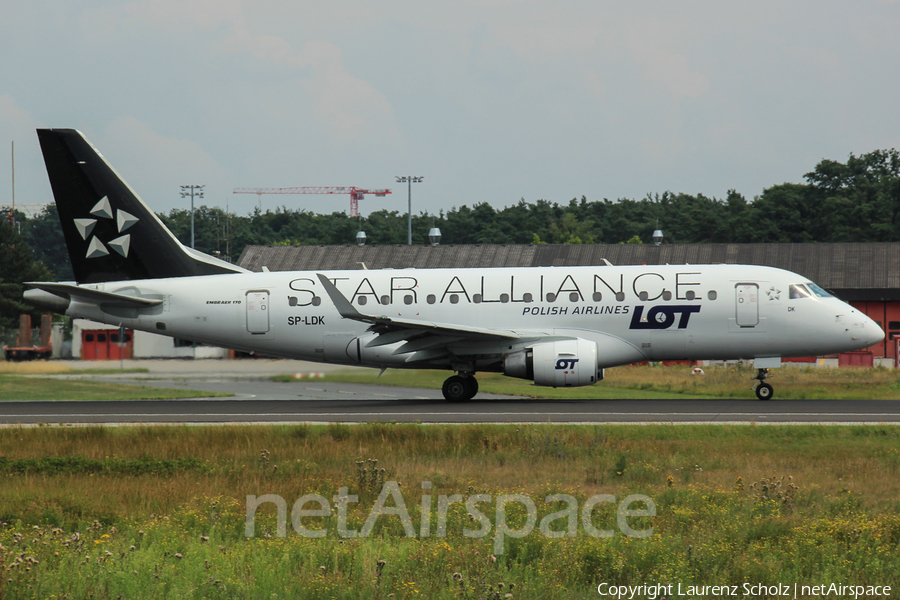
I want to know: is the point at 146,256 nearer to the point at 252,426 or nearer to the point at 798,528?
the point at 252,426

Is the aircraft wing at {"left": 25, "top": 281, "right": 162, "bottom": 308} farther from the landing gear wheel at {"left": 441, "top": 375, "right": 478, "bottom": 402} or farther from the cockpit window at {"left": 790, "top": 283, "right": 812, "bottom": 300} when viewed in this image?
the cockpit window at {"left": 790, "top": 283, "right": 812, "bottom": 300}

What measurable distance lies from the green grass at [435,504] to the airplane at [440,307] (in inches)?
319

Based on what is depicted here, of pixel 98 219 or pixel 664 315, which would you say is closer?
pixel 664 315

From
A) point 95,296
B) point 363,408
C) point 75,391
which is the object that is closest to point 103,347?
point 75,391

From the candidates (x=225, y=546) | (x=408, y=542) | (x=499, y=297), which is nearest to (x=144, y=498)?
(x=225, y=546)

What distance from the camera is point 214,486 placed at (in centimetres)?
1382

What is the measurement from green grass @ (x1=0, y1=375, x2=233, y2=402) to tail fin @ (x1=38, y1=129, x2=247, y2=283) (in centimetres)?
470

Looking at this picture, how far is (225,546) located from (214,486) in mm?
3813

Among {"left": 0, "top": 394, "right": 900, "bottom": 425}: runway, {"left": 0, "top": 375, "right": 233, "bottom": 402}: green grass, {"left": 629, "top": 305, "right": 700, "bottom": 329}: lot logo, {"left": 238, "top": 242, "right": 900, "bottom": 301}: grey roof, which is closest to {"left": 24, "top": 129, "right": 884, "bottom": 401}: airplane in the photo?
{"left": 629, "top": 305, "right": 700, "bottom": 329}: lot logo

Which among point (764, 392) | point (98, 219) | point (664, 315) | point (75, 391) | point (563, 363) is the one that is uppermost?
point (98, 219)

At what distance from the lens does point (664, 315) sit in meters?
27.4

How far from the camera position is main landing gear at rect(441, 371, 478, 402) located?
28.3 m

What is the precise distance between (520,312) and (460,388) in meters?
2.90

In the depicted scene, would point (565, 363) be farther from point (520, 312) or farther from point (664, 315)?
point (664, 315)
